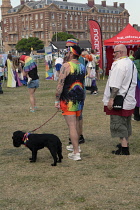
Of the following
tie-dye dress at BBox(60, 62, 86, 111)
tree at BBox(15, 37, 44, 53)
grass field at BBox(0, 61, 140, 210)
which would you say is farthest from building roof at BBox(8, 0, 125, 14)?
tie-dye dress at BBox(60, 62, 86, 111)

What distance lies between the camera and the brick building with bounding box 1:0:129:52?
11856 cm

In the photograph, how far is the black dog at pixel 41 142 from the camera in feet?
18.4

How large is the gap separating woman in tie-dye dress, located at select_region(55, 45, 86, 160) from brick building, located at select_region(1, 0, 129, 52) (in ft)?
370

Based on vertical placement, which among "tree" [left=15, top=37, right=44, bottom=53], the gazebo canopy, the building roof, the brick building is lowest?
the gazebo canopy

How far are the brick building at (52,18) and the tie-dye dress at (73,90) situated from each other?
113 m

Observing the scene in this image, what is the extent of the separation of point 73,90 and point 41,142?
0.92 meters

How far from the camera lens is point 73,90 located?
5.81 m

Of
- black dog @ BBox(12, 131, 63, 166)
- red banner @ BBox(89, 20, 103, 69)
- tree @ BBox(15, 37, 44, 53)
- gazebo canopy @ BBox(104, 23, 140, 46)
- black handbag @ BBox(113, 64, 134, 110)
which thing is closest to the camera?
black dog @ BBox(12, 131, 63, 166)

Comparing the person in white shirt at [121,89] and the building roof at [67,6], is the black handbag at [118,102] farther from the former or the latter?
the building roof at [67,6]

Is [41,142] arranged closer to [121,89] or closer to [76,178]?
[76,178]

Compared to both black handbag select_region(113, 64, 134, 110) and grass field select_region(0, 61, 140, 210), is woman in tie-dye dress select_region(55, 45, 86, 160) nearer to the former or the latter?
black handbag select_region(113, 64, 134, 110)

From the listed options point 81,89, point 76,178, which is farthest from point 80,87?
point 76,178

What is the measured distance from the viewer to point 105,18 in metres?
137

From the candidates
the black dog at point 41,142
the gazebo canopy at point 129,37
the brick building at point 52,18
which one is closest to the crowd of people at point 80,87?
the black dog at point 41,142
